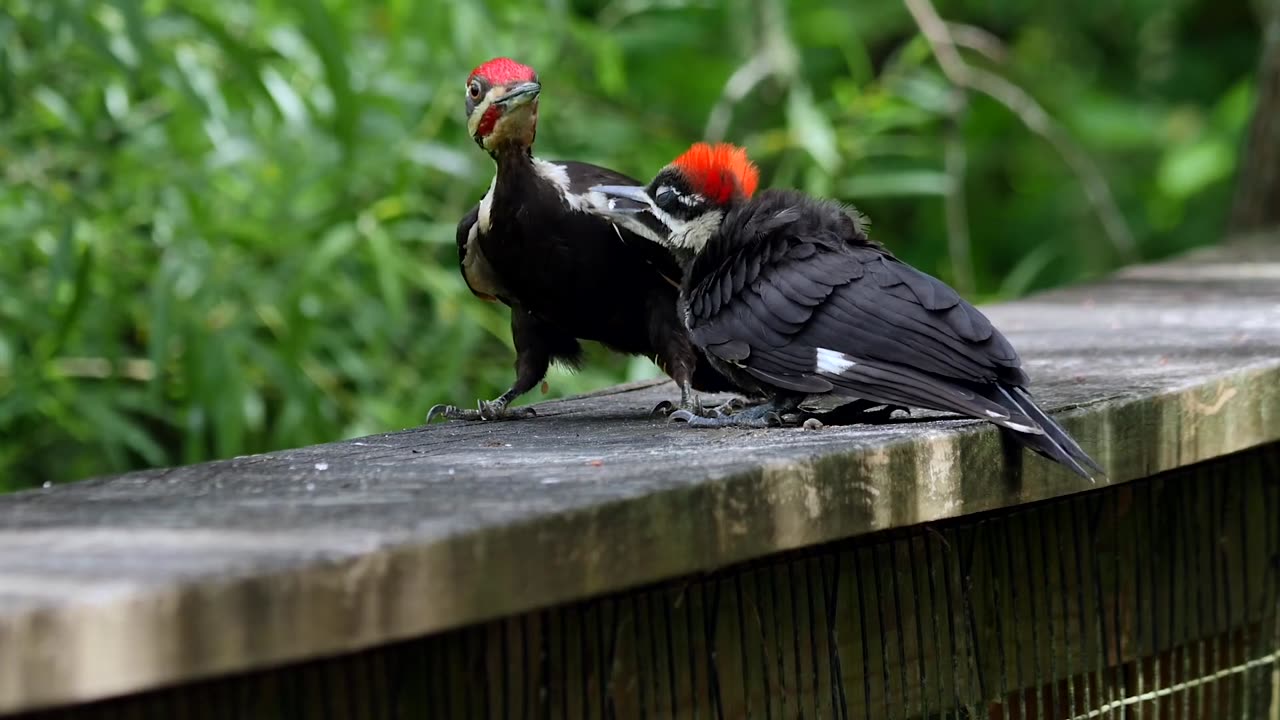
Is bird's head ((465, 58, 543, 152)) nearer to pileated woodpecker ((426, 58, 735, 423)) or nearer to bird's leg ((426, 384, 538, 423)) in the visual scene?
pileated woodpecker ((426, 58, 735, 423))

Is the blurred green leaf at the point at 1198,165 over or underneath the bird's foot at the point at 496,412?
over

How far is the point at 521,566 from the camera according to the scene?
1.18 meters

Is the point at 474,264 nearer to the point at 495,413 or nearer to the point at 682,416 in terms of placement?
the point at 495,413

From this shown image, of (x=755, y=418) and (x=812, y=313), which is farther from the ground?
(x=812, y=313)

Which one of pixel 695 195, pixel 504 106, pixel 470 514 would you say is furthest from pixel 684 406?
pixel 470 514

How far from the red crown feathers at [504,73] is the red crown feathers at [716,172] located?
0.33 metres

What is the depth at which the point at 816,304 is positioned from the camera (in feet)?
6.31

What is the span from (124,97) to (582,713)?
293cm

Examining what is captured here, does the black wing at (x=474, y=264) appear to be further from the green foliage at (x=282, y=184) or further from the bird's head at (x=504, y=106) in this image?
the green foliage at (x=282, y=184)

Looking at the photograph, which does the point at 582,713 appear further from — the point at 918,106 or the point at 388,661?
the point at 918,106

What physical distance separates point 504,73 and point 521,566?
4.47 feet

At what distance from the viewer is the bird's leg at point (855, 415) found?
1915 millimetres

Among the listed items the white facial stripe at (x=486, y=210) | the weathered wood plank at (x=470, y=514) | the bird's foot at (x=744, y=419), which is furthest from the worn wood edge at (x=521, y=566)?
the white facial stripe at (x=486, y=210)

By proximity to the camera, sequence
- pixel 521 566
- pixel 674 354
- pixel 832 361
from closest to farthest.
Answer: pixel 521 566
pixel 832 361
pixel 674 354
